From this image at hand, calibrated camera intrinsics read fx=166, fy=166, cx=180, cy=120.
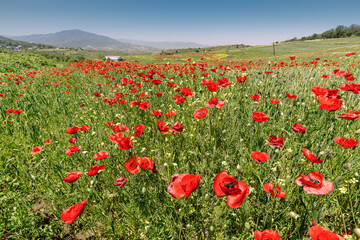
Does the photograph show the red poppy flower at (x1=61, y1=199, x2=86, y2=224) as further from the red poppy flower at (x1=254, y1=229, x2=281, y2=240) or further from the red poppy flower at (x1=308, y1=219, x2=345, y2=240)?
the red poppy flower at (x1=308, y1=219, x2=345, y2=240)

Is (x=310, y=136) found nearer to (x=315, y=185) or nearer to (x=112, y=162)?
(x=315, y=185)

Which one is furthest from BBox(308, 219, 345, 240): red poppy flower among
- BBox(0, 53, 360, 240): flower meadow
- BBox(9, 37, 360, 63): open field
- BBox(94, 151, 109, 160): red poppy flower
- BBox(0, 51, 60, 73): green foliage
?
BBox(9, 37, 360, 63): open field

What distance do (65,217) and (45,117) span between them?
354 centimetres

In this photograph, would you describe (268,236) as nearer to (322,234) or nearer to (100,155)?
(322,234)

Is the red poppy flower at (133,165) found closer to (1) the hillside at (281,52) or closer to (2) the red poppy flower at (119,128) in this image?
(2) the red poppy flower at (119,128)

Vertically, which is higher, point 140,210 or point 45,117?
point 45,117

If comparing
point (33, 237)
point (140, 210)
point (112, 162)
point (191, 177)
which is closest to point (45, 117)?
point (112, 162)

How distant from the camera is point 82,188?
1904mm

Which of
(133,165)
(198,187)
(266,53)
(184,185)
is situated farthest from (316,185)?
(266,53)

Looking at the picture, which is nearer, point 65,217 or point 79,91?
point 65,217

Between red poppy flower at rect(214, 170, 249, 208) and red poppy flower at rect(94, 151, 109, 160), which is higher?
Result: red poppy flower at rect(214, 170, 249, 208)

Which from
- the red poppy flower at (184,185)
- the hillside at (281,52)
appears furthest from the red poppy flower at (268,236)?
the hillside at (281,52)

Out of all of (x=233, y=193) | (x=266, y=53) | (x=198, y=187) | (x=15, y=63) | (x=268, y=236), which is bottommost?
(x=198, y=187)

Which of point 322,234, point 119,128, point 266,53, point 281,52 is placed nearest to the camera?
point 322,234
